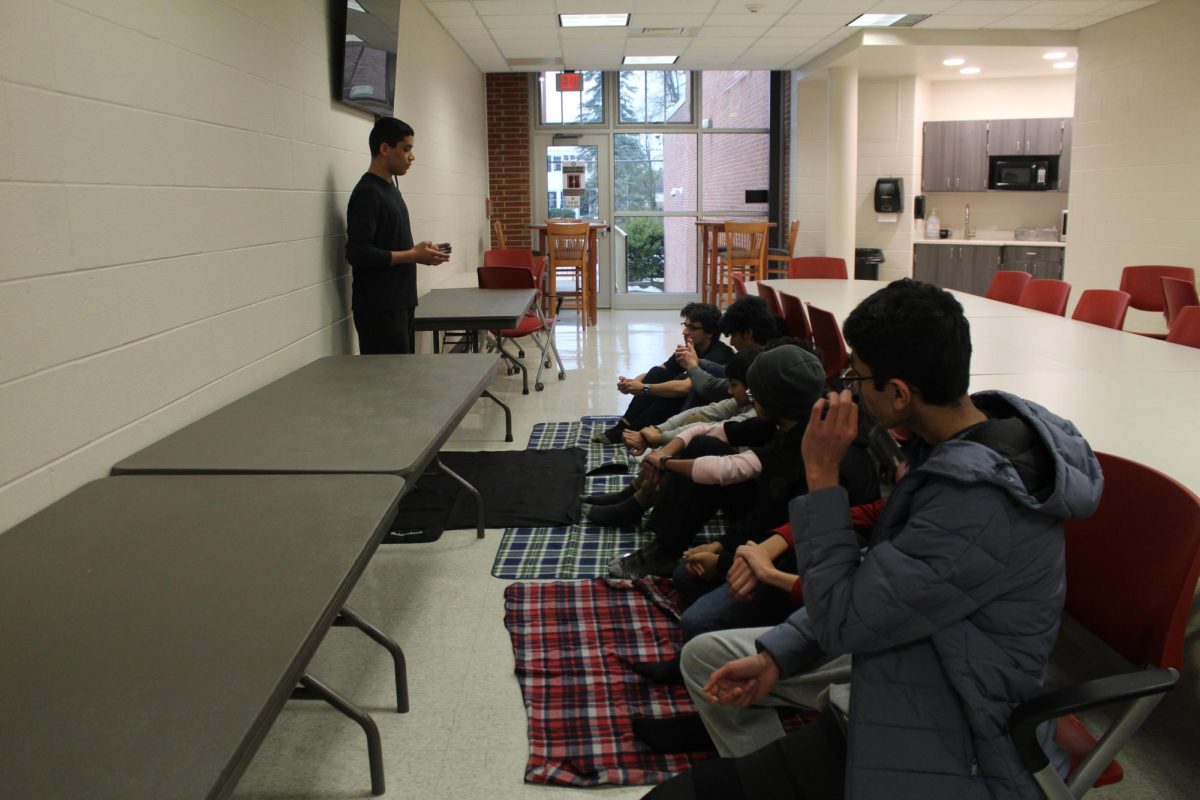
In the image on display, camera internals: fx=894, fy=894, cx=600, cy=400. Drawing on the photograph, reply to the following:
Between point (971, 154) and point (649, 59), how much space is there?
12.1ft

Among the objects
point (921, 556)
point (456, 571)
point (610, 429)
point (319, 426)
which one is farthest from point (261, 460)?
point (610, 429)

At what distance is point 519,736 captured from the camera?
227cm

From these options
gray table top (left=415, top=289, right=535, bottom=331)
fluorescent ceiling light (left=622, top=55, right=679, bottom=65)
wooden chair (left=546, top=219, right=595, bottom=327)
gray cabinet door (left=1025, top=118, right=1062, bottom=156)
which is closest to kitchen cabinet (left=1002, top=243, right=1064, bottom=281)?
gray cabinet door (left=1025, top=118, right=1062, bottom=156)

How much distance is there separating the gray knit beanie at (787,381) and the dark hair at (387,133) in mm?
2620

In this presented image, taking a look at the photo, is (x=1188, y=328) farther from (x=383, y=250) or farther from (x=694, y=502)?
(x=383, y=250)

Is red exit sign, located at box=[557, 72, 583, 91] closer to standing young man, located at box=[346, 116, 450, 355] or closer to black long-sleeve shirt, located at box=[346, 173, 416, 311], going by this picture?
standing young man, located at box=[346, 116, 450, 355]

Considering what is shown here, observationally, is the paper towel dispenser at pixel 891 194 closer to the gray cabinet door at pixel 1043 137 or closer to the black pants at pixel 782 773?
the gray cabinet door at pixel 1043 137

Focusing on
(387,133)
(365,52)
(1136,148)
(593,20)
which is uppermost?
(593,20)

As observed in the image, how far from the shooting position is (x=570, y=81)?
10359 millimetres

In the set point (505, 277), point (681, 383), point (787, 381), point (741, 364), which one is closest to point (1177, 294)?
point (681, 383)

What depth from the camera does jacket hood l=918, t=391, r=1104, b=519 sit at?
4.14 feet

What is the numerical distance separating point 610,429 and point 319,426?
245 cm

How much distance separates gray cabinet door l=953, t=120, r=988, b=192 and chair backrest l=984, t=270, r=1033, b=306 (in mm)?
4380

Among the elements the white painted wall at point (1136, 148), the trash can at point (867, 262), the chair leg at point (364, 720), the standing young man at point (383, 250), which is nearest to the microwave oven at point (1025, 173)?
the trash can at point (867, 262)
